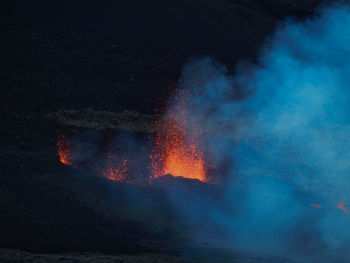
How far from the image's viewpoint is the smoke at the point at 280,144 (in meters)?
8.49

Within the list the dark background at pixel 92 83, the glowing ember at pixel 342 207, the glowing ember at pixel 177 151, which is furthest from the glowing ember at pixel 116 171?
the glowing ember at pixel 342 207

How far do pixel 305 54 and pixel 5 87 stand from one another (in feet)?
44.1

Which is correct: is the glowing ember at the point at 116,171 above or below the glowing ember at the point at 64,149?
below

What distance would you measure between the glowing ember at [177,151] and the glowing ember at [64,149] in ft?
7.56

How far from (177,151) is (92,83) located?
8.01m

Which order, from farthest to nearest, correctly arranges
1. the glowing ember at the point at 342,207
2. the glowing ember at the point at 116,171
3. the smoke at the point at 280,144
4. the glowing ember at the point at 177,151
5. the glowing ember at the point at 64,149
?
the glowing ember at the point at 64,149 < the glowing ember at the point at 177,151 < the glowing ember at the point at 116,171 < the glowing ember at the point at 342,207 < the smoke at the point at 280,144

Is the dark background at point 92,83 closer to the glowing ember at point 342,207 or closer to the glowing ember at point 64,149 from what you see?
the glowing ember at point 64,149

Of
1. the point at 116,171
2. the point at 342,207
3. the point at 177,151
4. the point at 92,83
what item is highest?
the point at 92,83

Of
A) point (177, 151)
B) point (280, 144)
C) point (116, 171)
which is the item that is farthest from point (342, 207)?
point (280, 144)

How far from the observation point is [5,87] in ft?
58.3

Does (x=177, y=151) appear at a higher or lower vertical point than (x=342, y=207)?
higher

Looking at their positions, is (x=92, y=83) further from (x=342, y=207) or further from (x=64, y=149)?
(x=342, y=207)

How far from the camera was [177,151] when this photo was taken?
1312cm

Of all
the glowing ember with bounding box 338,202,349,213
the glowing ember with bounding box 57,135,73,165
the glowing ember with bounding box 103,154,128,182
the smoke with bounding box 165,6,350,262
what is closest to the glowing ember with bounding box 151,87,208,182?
the smoke with bounding box 165,6,350,262
